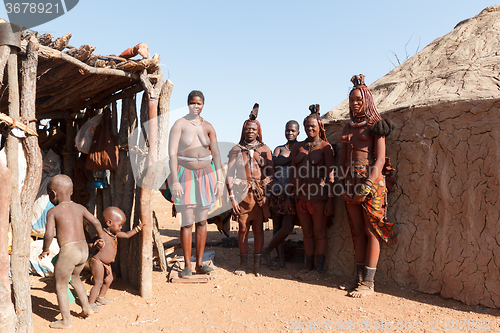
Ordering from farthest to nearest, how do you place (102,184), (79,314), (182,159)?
(102,184)
(182,159)
(79,314)

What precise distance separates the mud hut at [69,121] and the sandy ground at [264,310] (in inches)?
14.1

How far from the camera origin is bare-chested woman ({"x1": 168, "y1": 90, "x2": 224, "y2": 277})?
170 inches

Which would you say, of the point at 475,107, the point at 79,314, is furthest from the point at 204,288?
the point at 475,107

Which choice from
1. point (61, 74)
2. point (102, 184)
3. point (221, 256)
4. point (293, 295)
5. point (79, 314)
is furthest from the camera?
point (221, 256)

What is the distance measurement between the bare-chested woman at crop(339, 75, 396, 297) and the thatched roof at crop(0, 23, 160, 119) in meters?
2.31

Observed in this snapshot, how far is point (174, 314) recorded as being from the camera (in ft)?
11.8

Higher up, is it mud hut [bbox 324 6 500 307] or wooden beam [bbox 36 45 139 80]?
wooden beam [bbox 36 45 139 80]

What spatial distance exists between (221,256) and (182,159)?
2100 mm

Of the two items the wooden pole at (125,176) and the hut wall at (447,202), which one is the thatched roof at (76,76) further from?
the hut wall at (447,202)

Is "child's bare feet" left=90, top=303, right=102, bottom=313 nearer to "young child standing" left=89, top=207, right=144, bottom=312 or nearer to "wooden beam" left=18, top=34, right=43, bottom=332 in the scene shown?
"young child standing" left=89, top=207, right=144, bottom=312

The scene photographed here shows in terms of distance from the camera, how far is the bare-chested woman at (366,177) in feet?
12.8

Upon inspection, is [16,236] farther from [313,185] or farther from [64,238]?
[313,185]

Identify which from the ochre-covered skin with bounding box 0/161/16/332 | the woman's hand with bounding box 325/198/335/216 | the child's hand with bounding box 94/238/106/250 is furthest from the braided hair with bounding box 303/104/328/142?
the ochre-covered skin with bounding box 0/161/16/332

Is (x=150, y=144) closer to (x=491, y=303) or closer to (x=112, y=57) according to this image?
(x=112, y=57)
